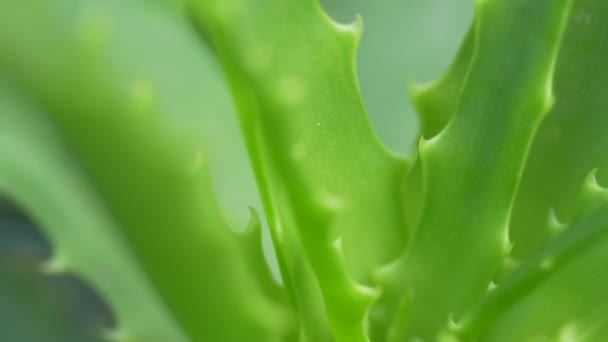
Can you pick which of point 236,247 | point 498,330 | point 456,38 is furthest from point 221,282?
point 456,38

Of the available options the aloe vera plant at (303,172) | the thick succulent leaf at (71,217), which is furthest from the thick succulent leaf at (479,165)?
the thick succulent leaf at (71,217)

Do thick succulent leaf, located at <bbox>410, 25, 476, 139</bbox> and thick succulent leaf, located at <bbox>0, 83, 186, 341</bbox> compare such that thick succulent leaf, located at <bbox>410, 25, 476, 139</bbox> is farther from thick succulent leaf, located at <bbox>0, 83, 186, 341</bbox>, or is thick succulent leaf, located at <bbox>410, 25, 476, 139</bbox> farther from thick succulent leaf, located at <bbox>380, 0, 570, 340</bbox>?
thick succulent leaf, located at <bbox>0, 83, 186, 341</bbox>

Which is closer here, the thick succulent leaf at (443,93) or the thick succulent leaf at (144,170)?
the thick succulent leaf at (144,170)

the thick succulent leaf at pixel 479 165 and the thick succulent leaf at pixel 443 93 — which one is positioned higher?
the thick succulent leaf at pixel 443 93

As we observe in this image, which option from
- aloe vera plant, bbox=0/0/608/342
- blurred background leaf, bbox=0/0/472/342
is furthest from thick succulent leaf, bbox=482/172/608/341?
blurred background leaf, bbox=0/0/472/342

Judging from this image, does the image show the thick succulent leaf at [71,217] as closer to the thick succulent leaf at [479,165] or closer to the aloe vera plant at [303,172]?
the aloe vera plant at [303,172]

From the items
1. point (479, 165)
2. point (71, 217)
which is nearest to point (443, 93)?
point (479, 165)
